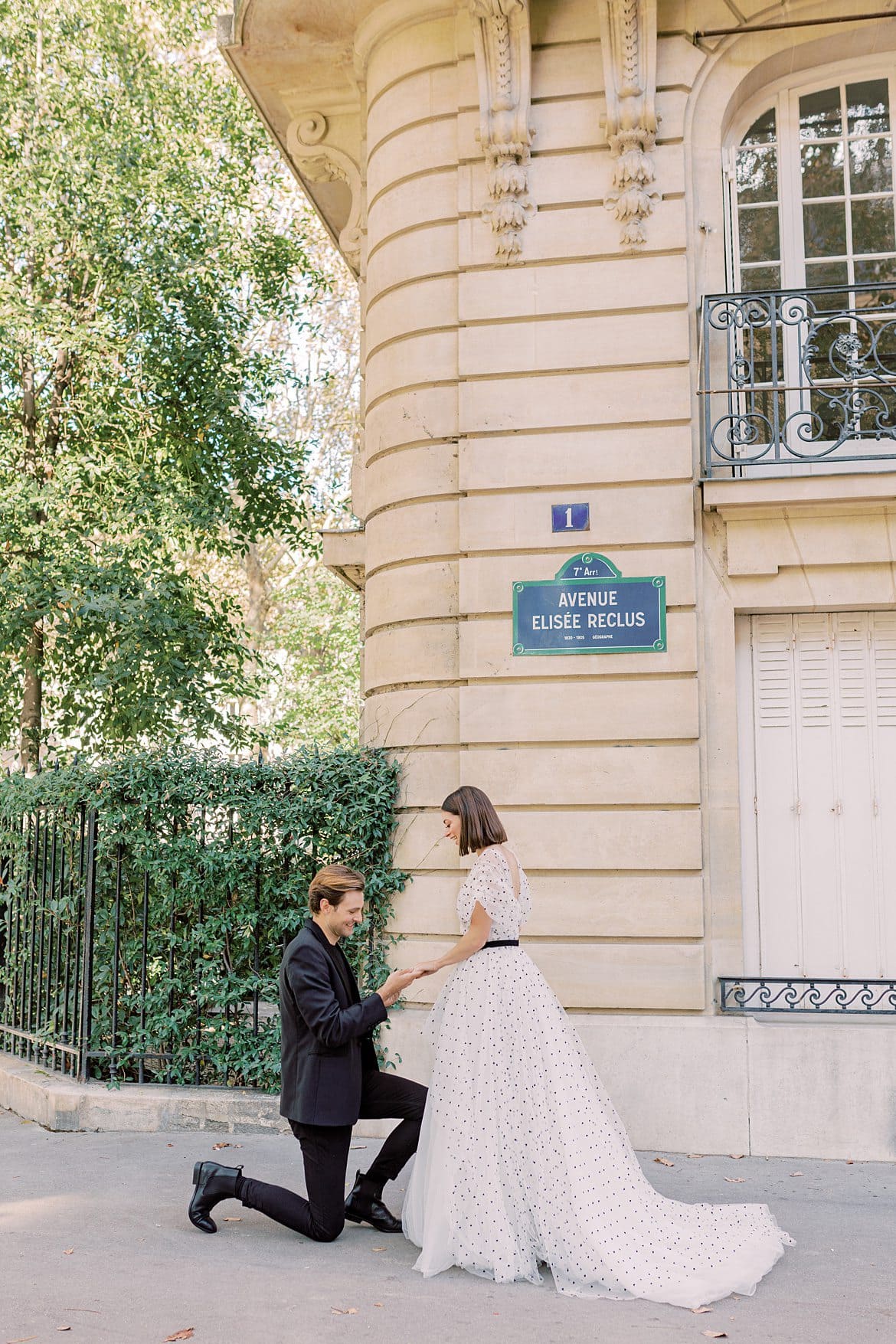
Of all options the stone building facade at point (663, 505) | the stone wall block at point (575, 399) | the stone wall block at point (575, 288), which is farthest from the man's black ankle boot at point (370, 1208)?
the stone wall block at point (575, 288)

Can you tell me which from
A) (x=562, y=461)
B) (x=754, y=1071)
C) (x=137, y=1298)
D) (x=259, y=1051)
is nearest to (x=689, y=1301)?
(x=137, y=1298)

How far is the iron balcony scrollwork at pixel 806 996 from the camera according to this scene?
708 cm

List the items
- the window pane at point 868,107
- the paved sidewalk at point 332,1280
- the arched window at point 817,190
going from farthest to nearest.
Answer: the window pane at point 868,107 → the arched window at point 817,190 → the paved sidewalk at point 332,1280

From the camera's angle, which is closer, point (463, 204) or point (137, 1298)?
point (137, 1298)

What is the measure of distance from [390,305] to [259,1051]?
4.69m

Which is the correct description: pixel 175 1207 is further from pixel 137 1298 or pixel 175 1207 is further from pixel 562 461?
pixel 562 461

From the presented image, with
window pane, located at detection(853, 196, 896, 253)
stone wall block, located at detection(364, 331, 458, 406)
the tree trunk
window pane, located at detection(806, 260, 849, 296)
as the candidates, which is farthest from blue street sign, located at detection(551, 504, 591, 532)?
the tree trunk

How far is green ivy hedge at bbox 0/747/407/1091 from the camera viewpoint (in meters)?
7.54

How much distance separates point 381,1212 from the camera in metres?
5.42

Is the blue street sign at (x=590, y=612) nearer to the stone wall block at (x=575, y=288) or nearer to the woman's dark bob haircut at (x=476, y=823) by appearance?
the stone wall block at (x=575, y=288)

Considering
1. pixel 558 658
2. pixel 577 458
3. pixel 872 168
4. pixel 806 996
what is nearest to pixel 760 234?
pixel 872 168

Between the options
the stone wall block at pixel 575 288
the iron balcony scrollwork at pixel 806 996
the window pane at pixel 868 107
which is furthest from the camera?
the window pane at pixel 868 107

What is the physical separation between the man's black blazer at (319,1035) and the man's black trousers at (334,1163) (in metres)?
0.08

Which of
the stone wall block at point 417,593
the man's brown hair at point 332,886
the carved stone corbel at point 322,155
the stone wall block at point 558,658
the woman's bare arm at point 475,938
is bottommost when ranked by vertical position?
the woman's bare arm at point 475,938
